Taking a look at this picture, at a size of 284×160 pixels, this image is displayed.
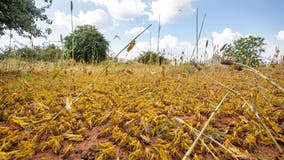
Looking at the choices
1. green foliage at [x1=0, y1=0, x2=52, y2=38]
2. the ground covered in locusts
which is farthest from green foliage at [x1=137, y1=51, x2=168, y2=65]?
green foliage at [x1=0, y1=0, x2=52, y2=38]

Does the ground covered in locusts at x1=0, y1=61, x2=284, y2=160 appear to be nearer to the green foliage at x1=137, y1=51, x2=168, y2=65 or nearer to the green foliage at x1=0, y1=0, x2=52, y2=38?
the green foliage at x1=137, y1=51, x2=168, y2=65

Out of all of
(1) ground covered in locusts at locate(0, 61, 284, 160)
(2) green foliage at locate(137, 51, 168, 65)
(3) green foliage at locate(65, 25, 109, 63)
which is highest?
(3) green foliage at locate(65, 25, 109, 63)

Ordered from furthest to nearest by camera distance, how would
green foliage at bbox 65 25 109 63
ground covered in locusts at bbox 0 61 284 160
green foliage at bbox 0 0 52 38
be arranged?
green foliage at bbox 65 25 109 63 → green foliage at bbox 0 0 52 38 → ground covered in locusts at bbox 0 61 284 160

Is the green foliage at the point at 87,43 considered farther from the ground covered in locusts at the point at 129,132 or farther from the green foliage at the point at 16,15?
the ground covered in locusts at the point at 129,132

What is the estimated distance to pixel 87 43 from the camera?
34.8 feet

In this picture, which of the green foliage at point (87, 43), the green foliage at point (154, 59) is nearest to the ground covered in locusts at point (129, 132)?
the green foliage at point (154, 59)

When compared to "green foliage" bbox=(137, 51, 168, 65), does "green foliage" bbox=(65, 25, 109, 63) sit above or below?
above

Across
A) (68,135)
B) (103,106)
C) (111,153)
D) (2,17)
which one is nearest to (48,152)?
(68,135)

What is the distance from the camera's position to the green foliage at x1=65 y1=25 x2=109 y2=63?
34.2ft

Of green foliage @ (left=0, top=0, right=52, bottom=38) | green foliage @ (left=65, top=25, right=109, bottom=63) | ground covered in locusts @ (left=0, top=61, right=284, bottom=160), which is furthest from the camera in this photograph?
green foliage @ (left=65, top=25, right=109, bottom=63)

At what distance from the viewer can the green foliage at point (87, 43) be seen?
34.2ft

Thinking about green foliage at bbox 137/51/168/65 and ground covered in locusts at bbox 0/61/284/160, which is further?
green foliage at bbox 137/51/168/65

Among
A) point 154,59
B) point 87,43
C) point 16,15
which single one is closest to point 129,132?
point 16,15

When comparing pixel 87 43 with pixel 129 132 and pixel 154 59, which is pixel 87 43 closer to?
pixel 154 59
